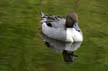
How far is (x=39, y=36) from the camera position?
9.07 m

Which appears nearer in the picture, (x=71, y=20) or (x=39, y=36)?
(x=39, y=36)

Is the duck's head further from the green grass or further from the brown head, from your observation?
the green grass

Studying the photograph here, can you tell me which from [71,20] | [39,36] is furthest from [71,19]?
[39,36]

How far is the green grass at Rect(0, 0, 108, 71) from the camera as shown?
7844 mm

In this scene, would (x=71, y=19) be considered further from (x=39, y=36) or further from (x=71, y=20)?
(x=39, y=36)

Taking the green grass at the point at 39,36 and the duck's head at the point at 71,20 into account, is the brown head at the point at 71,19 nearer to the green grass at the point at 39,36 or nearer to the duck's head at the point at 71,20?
the duck's head at the point at 71,20

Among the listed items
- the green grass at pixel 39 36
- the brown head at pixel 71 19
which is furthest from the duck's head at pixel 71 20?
the green grass at pixel 39 36

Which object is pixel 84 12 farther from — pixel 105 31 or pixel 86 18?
pixel 105 31

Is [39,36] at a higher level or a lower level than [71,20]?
lower

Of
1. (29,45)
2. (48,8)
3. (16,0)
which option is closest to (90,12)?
(48,8)

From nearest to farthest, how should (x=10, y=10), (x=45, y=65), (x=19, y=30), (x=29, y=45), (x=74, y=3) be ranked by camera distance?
1. (x=45, y=65)
2. (x=29, y=45)
3. (x=19, y=30)
4. (x=10, y=10)
5. (x=74, y=3)

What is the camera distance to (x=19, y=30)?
29.9ft

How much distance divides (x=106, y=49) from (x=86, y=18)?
164 cm

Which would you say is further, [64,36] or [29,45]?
[64,36]
